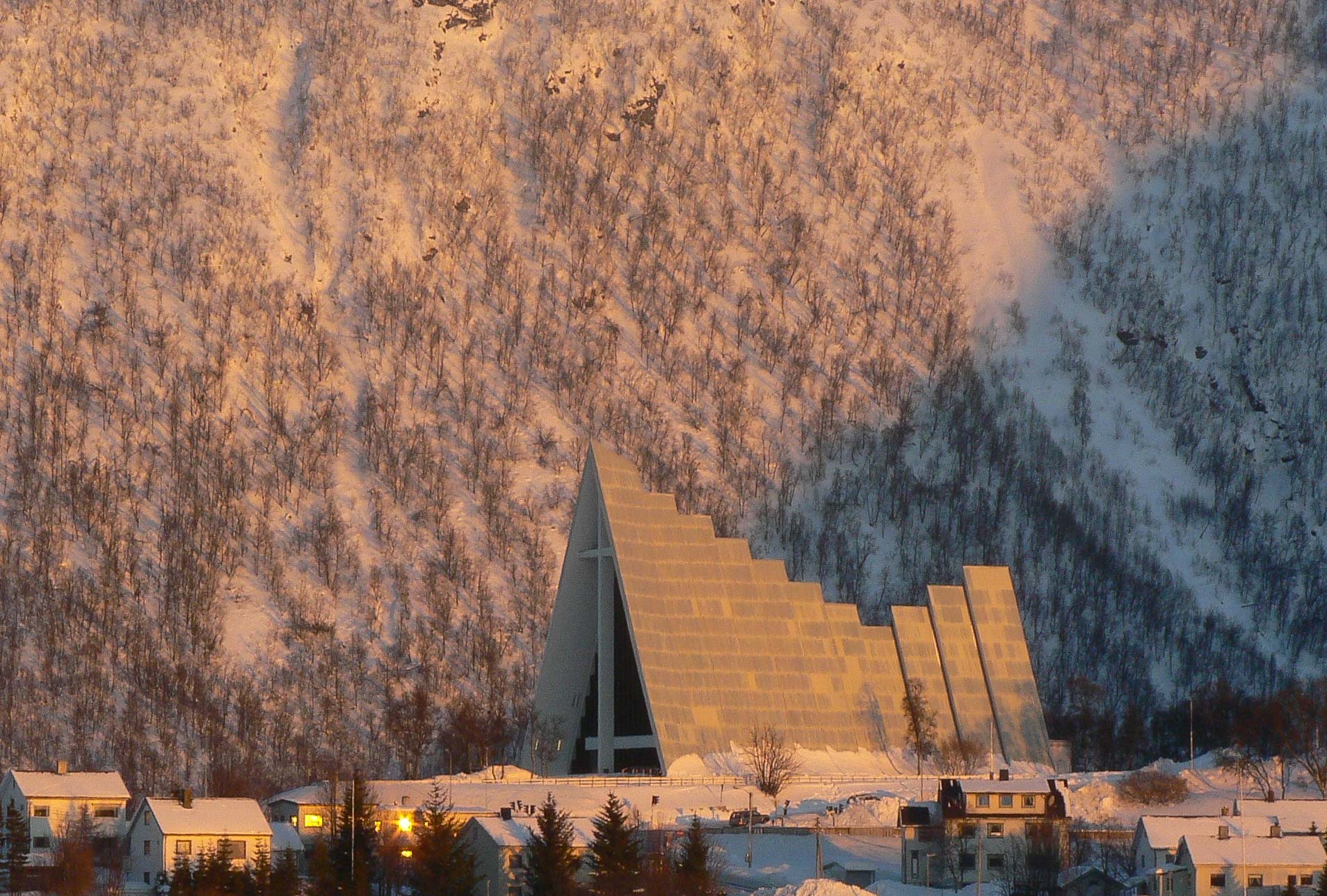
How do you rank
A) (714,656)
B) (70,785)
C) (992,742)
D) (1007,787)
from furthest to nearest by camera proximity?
(992,742) → (714,656) → (70,785) → (1007,787)

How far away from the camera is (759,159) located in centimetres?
15325

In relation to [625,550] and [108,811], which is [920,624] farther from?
[108,811]

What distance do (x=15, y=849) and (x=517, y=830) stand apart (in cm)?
1198

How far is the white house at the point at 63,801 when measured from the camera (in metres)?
78.1

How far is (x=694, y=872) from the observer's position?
6512cm

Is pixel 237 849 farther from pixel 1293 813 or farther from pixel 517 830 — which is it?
pixel 1293 813

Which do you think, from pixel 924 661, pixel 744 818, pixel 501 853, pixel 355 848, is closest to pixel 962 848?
pixel 744 818

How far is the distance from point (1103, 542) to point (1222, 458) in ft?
30.1

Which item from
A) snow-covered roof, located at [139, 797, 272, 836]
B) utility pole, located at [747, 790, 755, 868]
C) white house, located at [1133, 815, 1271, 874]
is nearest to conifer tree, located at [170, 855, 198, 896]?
snow-covered roof, located at [139, 797, 272, 836]

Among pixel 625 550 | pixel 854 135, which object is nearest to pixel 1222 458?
pixel 854 135

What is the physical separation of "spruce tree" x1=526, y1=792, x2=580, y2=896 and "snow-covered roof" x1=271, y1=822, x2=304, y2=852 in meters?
8.90

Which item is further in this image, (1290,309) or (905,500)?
(1290,309)

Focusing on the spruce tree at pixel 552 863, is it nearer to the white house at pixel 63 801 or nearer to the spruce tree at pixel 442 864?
the spruce tree at pixel 442 864

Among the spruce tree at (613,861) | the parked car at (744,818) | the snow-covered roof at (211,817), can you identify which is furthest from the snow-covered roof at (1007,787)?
the snow-covered roof at (211,817)
